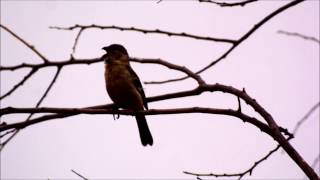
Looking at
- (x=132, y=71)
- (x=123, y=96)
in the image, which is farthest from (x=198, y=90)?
(x=132, y=71)

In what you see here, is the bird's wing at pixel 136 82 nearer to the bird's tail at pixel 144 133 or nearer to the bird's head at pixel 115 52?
the bird's head at pixel 115 52

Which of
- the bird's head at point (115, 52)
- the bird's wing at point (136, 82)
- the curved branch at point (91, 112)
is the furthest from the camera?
the bird's head at point (115, 52)

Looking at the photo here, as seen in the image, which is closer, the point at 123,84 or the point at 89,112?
the point at 89,112

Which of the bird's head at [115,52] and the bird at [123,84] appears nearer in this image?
the bird at [123,84]

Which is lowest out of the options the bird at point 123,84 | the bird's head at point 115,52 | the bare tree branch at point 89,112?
the bare tree branch at point 89,112

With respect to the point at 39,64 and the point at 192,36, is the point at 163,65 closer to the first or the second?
the point at 192,36

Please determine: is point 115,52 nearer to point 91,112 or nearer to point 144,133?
point 144,133

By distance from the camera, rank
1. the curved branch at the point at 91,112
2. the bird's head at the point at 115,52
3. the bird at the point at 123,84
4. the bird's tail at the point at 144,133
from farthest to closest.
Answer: the bird's tail at the point at 144,133 < the bird's head at the point at 115,52 < the bird at the point at 123,84 < the curved branch at the point at 91,112

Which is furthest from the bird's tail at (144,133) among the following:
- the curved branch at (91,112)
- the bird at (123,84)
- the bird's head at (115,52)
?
the curved branch at (91,112)

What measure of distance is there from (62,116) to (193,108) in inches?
27.1

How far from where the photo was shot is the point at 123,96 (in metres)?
5.26

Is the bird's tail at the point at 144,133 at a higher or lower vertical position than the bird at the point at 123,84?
lower

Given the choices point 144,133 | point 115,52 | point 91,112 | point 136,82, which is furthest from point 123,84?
point 91,112

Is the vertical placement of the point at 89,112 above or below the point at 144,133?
below
